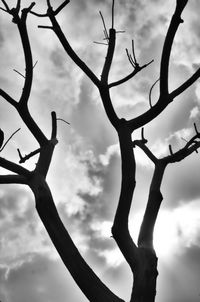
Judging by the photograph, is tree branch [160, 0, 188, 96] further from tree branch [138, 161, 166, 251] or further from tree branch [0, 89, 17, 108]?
tree branch [0, 89, 17, 108]

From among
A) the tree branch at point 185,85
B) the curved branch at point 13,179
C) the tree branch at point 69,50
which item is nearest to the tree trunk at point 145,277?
the curved branch at point 13,179

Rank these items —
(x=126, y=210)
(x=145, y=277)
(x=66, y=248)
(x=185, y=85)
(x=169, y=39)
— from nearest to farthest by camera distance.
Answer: (x=145, y=277), (x=66, y=248), (x=126, y=210), (x=169, y=39), (x=185, y=85)

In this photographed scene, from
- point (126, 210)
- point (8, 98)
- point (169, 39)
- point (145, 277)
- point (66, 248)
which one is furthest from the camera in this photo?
point (8, 98)

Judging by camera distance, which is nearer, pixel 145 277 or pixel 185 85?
pixel 145 277

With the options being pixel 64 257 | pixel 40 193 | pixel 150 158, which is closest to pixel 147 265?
pixel 64 257

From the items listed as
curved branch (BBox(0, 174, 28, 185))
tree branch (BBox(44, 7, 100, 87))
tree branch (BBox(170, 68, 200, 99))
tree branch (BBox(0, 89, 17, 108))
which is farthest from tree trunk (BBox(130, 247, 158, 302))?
tree branch (BBox(0, 89, 17, 108))

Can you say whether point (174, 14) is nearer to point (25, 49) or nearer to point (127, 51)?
point (127, 51)

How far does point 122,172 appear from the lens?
491 centimetres

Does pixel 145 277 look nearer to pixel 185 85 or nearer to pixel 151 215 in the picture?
pixel 151 215

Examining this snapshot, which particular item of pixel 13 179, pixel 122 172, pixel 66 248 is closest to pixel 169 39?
pixel 122 172

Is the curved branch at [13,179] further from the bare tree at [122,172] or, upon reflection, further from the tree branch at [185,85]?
the tree branch at [185,85]

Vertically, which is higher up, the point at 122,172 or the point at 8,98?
the point at 8,98

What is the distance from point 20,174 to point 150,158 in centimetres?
218

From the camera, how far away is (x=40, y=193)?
4.80 meters
